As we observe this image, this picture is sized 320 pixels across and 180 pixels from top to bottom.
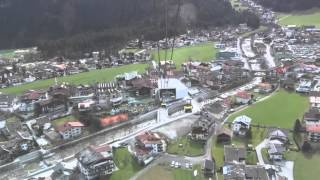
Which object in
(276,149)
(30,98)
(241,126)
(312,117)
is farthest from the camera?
(30,98)

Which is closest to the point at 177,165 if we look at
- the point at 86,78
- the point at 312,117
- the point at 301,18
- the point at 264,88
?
the point at 312,117

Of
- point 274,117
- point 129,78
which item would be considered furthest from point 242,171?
point 129,78

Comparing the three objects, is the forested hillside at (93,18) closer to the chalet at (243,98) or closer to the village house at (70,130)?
the chalet at (243,98)

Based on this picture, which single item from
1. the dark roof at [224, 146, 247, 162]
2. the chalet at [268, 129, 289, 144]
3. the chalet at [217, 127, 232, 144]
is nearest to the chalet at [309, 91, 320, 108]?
the chalet at [268, 129, 289, 144]

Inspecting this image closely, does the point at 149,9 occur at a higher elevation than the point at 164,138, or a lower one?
higher

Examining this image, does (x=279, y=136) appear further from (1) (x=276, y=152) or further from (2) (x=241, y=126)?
(2) (x=241, y=126)

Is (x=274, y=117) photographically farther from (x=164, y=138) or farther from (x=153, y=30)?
(x=153, y=30)
